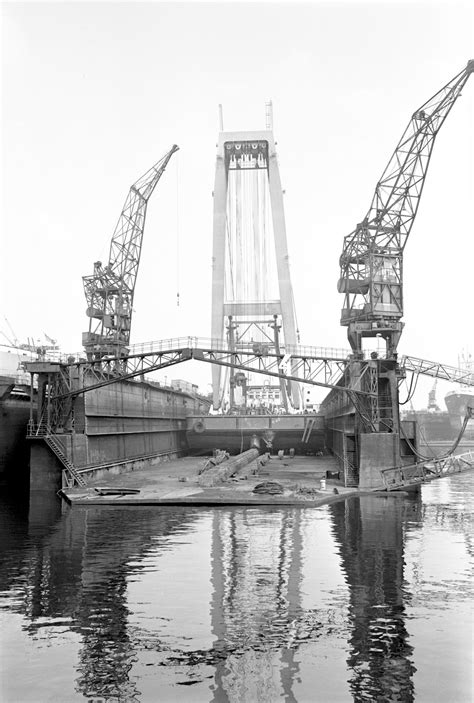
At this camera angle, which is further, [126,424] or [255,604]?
[126,424]

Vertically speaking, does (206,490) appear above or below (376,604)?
above

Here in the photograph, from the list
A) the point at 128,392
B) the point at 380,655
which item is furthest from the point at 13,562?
the point at 128,392

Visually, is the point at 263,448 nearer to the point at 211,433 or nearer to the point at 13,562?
the point at 211,433

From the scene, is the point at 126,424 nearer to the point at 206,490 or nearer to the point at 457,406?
the point at 206,490

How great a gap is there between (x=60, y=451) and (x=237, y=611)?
28.8 meters

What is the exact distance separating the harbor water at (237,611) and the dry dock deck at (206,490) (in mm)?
5845

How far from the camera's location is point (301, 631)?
15648 mm

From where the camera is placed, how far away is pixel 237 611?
1717 cm

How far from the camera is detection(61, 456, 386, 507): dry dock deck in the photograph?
1446 inches

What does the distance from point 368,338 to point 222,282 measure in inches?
1791

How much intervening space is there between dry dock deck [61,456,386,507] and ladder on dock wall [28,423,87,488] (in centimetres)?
108

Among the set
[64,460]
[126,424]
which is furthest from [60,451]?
[126,424]

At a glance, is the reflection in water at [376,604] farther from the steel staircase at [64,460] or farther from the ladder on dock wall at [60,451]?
the ladder on dock wall at [60,451]

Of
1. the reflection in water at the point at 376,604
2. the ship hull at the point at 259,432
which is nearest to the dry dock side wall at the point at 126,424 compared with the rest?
the ship hull at the point at 259,432
